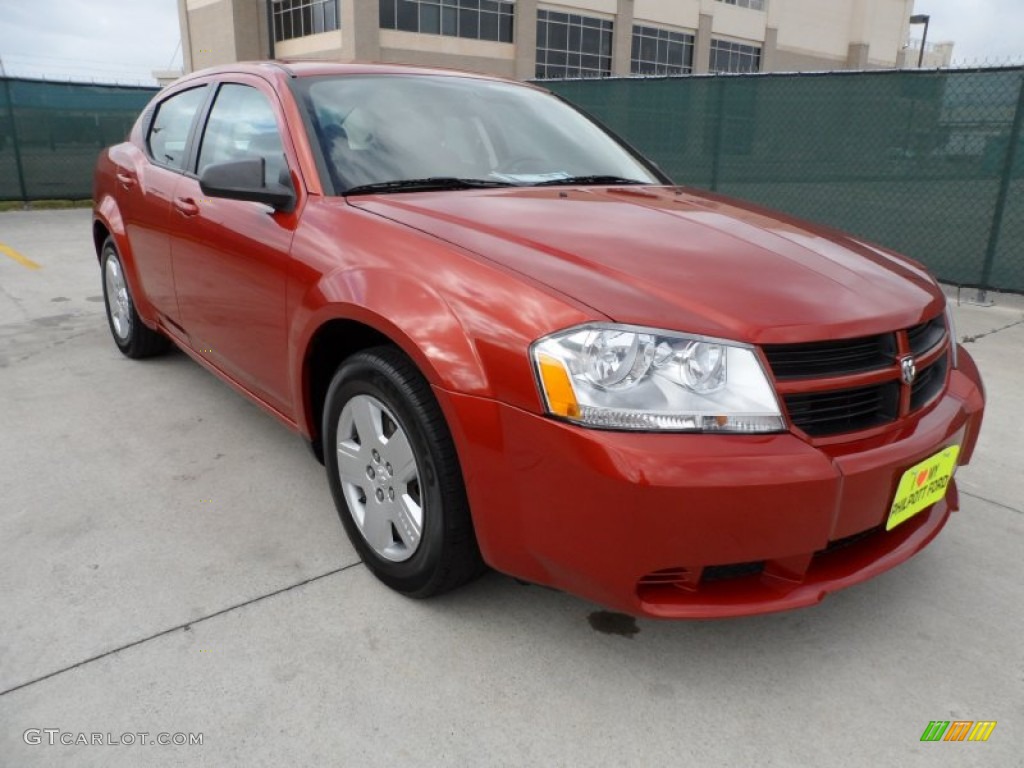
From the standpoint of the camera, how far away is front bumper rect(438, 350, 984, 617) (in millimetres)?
1734

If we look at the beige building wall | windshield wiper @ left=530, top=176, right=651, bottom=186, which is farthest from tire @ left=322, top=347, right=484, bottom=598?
the beige building wall

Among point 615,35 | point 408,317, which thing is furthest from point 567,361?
point 615,35

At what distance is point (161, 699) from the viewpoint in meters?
2.01

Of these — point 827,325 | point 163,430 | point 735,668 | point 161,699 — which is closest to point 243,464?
point 163,430

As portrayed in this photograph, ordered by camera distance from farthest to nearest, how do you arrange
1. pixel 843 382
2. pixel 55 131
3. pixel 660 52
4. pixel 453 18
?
pixel 660 52
pixel 453 18
pixel 55 131
pixel 843 382

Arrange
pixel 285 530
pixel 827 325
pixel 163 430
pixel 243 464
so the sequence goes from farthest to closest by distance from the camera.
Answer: pixel 163 430, pixel 243 464, pixel 285 530, pixel 827 325

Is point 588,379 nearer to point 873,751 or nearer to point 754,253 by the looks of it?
point 754,253

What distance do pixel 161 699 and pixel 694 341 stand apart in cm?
160

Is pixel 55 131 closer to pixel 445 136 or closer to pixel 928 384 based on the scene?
pixel 445 136

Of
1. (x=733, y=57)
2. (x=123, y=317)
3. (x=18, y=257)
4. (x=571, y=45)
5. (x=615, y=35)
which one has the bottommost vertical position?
(x=18, y=257)

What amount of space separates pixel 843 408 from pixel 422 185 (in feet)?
5.02

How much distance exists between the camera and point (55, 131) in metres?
12.6

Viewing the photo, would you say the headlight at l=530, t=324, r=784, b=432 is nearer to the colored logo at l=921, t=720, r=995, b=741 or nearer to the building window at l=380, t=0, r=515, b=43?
the colored logo at l=921, t=720, r=995, b=741

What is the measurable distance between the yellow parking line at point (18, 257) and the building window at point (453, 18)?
23.5 meters
